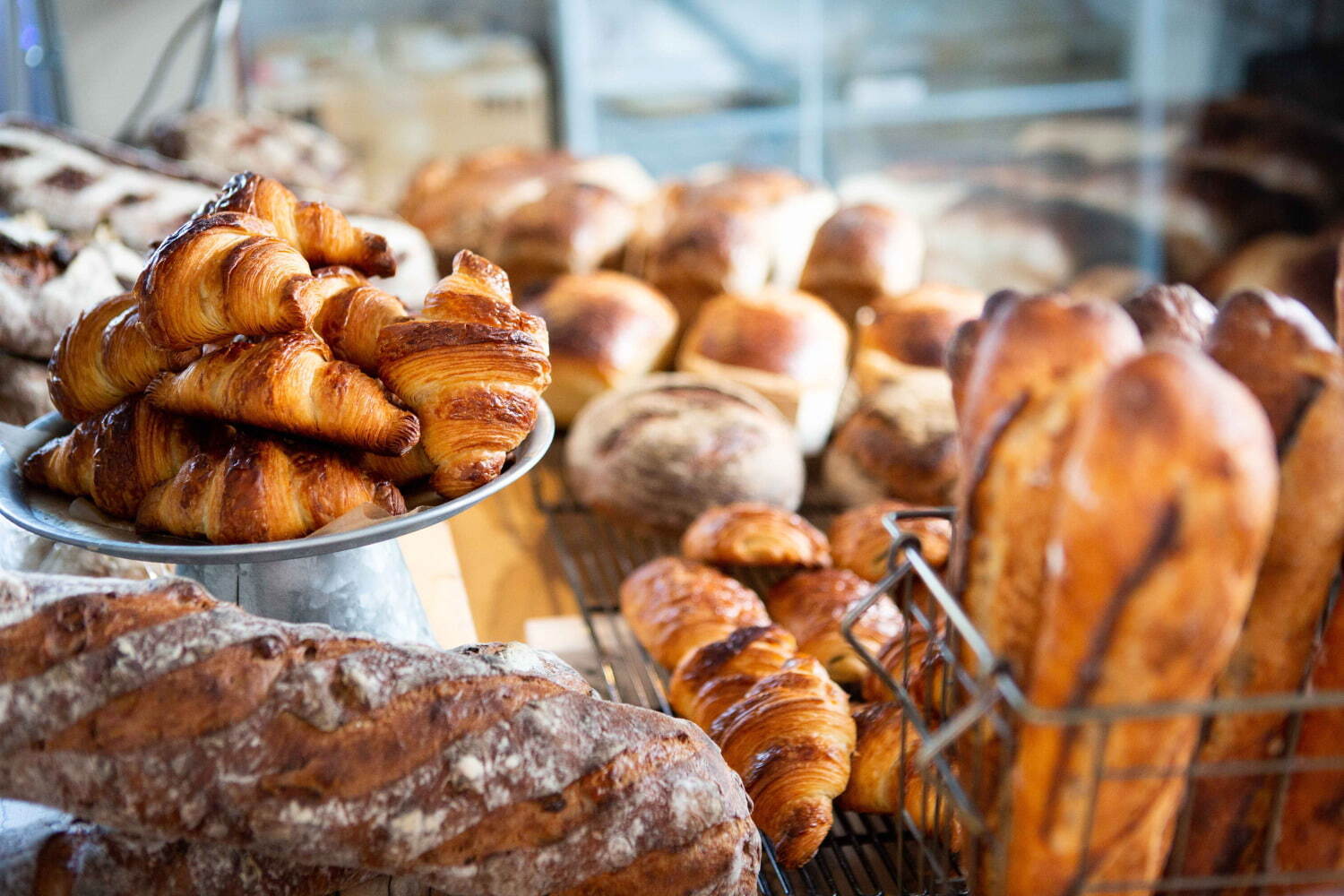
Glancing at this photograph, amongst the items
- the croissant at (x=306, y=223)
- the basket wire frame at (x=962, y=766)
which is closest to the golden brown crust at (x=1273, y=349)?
the basket wire frame at (x=962, y=766)

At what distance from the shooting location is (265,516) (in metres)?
0.78

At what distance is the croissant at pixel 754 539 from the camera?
141cm

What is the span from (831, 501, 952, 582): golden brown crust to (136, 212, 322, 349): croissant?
0.82 m

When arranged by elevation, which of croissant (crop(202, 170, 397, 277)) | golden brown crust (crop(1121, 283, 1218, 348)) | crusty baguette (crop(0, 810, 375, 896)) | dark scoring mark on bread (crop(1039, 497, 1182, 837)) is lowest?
crusty baguette (crop(0, 810, 375, 896))

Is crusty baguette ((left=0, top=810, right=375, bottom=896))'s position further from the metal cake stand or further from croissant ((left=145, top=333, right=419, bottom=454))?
croissant ((left=145, top=333, right=419, bottom=454))

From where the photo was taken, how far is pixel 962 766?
70 cm

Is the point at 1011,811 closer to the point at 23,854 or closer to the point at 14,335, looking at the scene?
the point at 23,854

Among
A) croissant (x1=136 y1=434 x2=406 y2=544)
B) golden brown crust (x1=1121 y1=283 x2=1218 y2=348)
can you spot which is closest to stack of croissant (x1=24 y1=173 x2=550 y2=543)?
croissant (x1=136 y1=434 x2=406 y2=544)

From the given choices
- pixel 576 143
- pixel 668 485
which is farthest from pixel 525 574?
pixel 576 143

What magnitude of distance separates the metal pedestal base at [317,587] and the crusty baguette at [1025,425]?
48 centimetres

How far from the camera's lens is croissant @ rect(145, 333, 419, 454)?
2.59 ft

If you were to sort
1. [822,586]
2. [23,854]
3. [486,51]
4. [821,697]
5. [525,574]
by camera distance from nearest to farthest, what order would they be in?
1. [23,854]
2. [821,697]
3. [822,586]
4. [525,574]
5. [486,51]

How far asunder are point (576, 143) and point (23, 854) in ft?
12.0

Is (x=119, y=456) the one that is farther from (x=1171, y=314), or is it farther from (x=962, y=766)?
(x=1171, y=314)
